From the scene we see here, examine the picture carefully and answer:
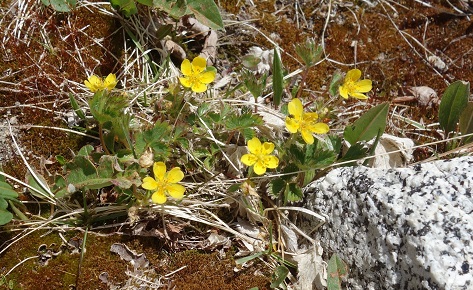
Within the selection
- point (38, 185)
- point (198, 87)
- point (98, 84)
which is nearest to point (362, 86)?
point (198, 87)

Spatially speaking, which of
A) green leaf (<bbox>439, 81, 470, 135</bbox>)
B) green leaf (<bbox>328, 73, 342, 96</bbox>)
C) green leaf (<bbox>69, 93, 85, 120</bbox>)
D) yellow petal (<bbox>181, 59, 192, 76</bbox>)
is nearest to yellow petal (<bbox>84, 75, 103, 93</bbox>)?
green leaf (<bbox>69, 93, 85, 120</bbox>)

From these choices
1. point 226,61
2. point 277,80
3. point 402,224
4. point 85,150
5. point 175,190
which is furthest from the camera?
point 226,61

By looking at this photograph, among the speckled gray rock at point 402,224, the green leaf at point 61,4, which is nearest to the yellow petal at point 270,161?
the speckled gray rock at point 402,224

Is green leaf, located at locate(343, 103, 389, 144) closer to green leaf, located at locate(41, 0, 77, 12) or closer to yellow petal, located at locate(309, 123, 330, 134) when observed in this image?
yellow petal, located at locate(309, 123, 330, 134)

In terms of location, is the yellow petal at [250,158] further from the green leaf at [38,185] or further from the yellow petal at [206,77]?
the green leaf at [38,185]

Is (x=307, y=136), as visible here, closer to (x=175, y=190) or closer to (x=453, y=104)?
(x=175, y=190)

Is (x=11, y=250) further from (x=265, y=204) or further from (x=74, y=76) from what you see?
(x=265, y=204)
